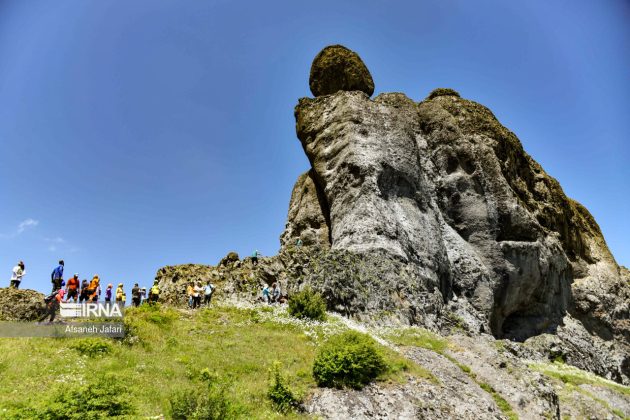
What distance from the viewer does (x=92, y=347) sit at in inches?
803

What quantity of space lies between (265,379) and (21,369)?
9365 millimetres

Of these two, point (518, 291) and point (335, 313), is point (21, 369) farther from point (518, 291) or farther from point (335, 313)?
point (518, 291)

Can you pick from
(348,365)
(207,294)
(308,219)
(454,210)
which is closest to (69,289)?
(207,294)

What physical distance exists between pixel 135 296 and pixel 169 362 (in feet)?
54.4

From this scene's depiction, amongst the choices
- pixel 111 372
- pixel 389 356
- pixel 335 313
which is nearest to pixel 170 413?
pixel 111 372

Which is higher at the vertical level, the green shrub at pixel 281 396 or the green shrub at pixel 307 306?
the green shrub at pixel 307 306

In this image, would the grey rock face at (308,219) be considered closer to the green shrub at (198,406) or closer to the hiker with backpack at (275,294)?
the hiker with backpack at (275,294)

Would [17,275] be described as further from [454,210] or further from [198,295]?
[454,210]

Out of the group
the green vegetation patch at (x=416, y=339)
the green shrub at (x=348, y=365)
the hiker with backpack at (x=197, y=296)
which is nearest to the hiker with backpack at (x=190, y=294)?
the hiker with backpack at (x=197, y=296)

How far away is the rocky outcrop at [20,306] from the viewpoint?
23122mm

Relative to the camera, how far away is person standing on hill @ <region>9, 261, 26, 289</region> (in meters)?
28.1

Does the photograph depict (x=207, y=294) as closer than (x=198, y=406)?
No

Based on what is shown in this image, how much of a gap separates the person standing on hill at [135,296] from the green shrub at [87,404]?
20715 mm

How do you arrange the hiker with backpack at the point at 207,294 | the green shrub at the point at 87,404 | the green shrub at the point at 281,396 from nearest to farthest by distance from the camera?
the green shrub at the point at 87,404
the green shrub at the point at 281,396
the hiker with backpack at the point at 207,294
